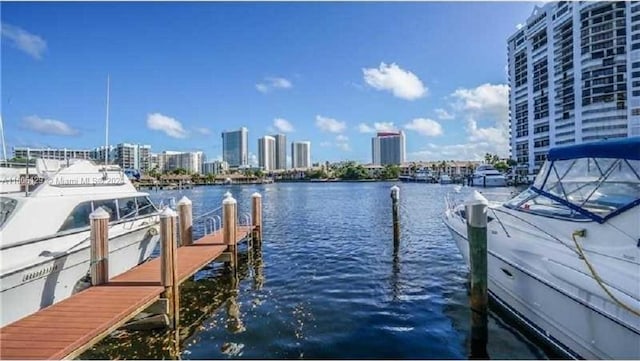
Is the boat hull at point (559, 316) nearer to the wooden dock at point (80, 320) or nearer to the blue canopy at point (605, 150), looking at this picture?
the blue canopy at point (605, 150)

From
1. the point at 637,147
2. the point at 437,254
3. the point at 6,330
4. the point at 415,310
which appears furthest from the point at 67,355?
the point at 437,254

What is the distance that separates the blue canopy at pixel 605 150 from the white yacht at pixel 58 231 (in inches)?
452

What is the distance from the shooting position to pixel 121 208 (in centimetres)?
1302

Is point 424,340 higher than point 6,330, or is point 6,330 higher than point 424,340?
point 6,330

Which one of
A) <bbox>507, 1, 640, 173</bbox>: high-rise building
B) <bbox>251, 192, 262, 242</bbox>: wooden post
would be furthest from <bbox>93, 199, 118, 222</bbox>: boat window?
<bbox>507, 1, 640, 173</bbox>: high-rise building

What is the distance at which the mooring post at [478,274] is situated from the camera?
7676mm

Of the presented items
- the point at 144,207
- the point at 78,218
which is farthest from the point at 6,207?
the point at 144,207

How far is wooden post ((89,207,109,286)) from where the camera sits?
28.7 feet

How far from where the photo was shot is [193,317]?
9719mm

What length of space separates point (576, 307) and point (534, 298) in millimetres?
1281

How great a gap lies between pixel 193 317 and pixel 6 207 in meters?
5.28

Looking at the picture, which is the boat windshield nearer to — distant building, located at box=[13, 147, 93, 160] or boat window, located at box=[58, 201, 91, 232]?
boat window, located at box=[58, 201, 91, 232]

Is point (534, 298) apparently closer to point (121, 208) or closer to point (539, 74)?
point (121, 208)

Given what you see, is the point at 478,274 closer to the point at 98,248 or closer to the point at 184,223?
the point at 98,248
